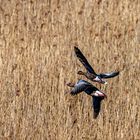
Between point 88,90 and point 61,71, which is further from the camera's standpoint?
point 61,71

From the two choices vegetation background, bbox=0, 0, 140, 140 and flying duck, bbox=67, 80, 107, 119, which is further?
vegetation background, bbox=0, 0, 140, 140

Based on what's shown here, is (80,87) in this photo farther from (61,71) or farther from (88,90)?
(61,71)

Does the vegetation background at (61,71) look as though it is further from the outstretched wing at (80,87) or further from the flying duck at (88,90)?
the outstretched wing at (80,87)

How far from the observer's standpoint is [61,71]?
496 centimetres

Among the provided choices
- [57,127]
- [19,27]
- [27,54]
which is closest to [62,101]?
[57,127]

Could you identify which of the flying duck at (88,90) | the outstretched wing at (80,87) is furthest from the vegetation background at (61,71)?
the outstretched wing at (80,87)

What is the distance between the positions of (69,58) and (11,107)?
62 cm

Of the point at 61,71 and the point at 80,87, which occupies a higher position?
the point at 61,71

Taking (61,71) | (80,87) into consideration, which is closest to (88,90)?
(80,87)

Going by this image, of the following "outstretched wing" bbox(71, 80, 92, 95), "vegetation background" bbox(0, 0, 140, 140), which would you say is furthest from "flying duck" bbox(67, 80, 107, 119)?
"vegetation background" bbox(0, 0, 140, 140)

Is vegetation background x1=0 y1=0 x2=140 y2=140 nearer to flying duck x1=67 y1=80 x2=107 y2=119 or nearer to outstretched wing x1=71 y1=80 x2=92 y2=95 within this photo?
flying duck x1=67 y1=80 x2=107 y2=119

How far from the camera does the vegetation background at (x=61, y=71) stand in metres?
4.75

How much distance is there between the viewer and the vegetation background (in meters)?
4.75

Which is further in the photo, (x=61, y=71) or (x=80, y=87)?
(x=61, y=71)
